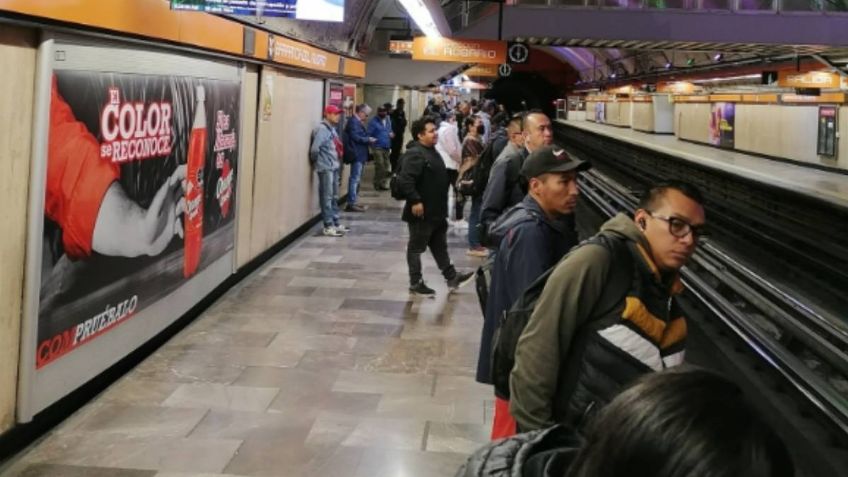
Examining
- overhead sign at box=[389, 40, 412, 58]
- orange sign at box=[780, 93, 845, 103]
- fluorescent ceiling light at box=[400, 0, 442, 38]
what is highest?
overhead sign at box=[389, 40, 412, 58]

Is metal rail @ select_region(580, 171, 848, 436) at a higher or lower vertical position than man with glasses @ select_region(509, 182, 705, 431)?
lower

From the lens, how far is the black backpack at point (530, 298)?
204 cm

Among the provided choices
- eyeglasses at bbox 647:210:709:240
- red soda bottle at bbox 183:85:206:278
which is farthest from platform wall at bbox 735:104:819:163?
eyeglasses at bbox 647:210:709:240

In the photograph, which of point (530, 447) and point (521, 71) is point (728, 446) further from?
point (521, 71)

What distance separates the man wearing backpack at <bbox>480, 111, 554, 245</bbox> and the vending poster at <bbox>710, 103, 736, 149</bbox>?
6.08 metres

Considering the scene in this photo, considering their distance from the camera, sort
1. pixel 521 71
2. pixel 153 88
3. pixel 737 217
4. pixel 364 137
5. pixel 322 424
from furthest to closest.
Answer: pixel 521 71, pixel 364 137, pixel 737 217, pixel 153 88, pixel 322 424

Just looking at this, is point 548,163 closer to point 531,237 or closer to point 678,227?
point 531,237

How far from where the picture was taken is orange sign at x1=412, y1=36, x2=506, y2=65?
15.4 meters

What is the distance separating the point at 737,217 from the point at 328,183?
17.3 ft

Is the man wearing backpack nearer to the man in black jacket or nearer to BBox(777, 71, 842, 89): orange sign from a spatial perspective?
the man in black jacket

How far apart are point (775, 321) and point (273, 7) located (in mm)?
4318

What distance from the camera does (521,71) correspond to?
48.5 m

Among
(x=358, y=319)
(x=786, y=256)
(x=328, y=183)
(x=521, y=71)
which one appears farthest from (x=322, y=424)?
(x=521, y=71)

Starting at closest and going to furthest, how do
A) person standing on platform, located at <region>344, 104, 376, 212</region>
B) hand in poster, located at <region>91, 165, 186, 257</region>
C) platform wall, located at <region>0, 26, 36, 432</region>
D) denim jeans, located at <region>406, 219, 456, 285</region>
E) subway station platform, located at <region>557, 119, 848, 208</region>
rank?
platform wall, located at <region>0, 26, 36, 432</region>
hand in poster, located at <region>91, 165, 186, 257</region>
subway station platform, located at <region>557, 119, 848, 208</region>
denim jeans, located at <region>406, 219, 456, 285</region>
person standing on platform, located at <region>344, 104, 376, 212</region>
